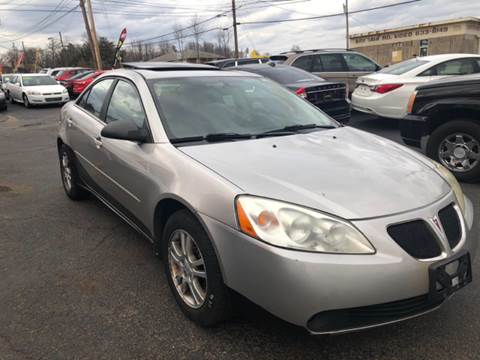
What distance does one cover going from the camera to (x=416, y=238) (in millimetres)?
2066

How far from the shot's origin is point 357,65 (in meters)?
11.6

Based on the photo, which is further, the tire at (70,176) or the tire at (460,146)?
the tire at (460,146)

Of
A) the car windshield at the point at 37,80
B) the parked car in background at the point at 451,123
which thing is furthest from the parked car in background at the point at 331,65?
the car windshield at the point at 37,80

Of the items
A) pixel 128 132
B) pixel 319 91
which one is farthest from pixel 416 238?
pixel 319 91

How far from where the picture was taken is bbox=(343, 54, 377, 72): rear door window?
11.5 m

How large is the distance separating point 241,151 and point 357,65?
9912 mm

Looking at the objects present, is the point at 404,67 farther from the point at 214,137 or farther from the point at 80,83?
the point at 80,83

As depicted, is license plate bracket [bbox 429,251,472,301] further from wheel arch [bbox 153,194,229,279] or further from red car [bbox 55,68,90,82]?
red car [bbox 55,68,90,82]

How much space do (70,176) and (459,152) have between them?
468 centimetres

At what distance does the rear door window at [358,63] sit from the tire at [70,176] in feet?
28.6

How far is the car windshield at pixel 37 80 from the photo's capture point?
19.2 m

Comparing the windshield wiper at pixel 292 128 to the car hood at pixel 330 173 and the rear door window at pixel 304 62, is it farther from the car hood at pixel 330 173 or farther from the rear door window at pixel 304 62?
the rear door window at pixel 304 62

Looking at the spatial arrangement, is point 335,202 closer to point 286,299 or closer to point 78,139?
point 286,299

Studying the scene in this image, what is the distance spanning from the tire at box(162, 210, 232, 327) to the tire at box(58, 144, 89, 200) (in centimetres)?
237
